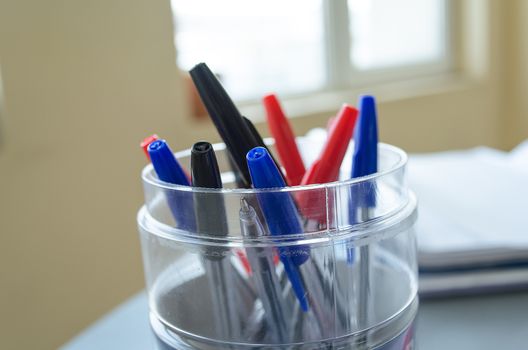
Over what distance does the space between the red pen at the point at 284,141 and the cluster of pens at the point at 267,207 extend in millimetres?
24

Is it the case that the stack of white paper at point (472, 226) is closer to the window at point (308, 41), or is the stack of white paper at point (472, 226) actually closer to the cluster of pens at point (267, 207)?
the cluster of pens at point (267, 207)

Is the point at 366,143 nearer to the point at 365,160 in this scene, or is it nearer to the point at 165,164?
the point at 365,160

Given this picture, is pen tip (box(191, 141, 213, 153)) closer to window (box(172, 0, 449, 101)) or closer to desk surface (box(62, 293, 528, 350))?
desk surface (box(62, 293, 528, 350))

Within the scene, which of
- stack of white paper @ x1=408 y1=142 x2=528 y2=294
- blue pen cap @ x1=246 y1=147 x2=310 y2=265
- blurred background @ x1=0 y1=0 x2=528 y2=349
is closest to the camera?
blue pen cap @ x1=246 y1=147 x2=310 y2=265

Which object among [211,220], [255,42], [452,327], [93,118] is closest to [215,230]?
[211,220]

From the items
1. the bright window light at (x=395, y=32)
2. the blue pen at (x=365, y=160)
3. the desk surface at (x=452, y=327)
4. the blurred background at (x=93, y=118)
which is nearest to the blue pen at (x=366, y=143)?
the blue pen at (x=365, y=160)

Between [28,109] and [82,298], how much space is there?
12.3 inches

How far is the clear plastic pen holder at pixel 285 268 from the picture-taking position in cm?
31

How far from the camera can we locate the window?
1.31 metres

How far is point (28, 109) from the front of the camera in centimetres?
89

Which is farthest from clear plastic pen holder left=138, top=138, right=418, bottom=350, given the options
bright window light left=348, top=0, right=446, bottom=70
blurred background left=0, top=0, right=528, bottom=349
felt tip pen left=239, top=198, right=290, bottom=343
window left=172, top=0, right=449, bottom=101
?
bright window light left=348, top=0, right=446, bottom=70

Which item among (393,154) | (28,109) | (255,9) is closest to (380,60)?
(255,9)

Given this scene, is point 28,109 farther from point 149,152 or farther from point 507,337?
point 507,337

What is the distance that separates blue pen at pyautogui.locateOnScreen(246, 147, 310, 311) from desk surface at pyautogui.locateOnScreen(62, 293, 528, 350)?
3.6 inches
